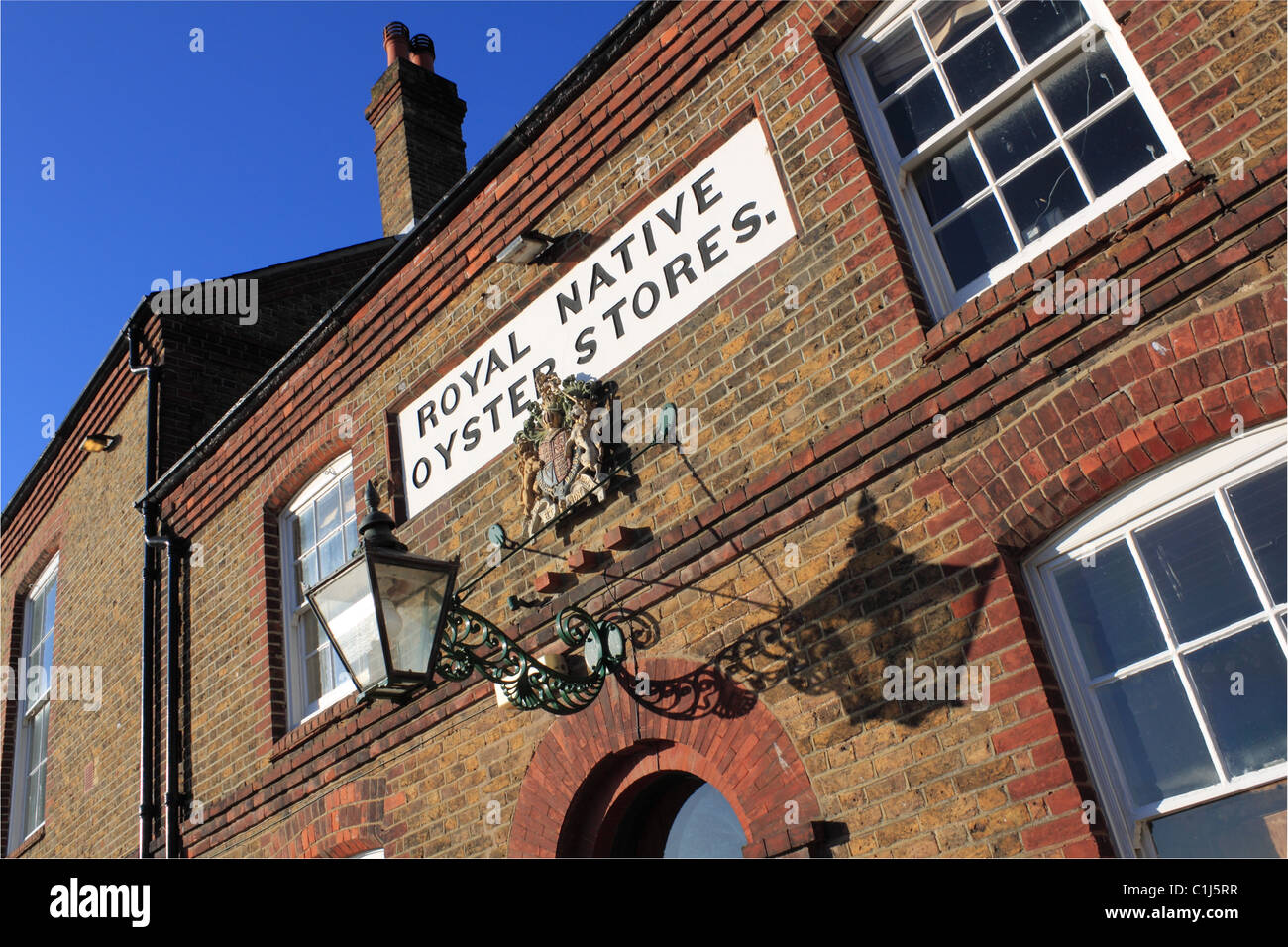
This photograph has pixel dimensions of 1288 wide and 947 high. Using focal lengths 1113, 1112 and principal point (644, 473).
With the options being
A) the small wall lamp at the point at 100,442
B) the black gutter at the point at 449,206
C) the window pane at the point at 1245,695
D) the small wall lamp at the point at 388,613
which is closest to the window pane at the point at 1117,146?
the window pane at the point at 1245,695

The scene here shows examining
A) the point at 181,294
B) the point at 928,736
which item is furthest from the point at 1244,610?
the point at 181,294

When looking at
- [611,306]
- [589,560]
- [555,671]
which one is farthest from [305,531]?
[555,671]

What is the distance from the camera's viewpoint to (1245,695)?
4000 millimetres

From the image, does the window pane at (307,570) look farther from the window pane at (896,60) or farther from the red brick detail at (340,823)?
the window pane at (896,60)

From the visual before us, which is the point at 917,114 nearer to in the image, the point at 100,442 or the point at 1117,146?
the point at 1117,146

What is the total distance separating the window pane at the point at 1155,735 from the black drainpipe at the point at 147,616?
769cm

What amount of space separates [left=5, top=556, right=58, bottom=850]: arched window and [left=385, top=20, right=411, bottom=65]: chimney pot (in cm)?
717

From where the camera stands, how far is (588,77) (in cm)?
681

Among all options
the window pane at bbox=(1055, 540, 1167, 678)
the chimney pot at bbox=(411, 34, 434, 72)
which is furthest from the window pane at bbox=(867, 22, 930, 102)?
the chimney pot at bbox=(411, 34, 434, 72)

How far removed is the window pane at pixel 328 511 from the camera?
861 centimetres

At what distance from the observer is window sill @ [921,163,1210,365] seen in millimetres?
4320

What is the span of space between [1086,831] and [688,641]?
2.16 meters

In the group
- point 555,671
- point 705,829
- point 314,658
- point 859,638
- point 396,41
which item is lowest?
point 705,829

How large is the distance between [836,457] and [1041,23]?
2.18 metres
